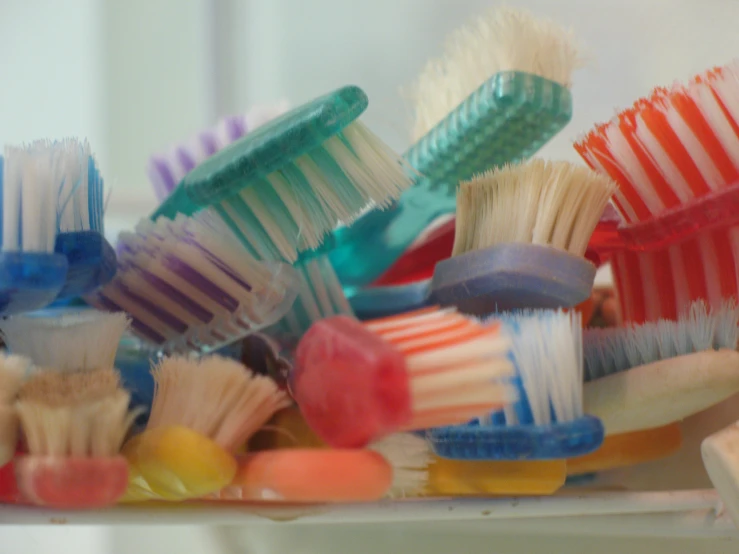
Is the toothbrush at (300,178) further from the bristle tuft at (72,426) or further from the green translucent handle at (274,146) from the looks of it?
the bristle tuft at (72,426)

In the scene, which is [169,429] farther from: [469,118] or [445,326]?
[469,118]

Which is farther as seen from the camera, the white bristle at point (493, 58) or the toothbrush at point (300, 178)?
Answer: the white bristle at point (493, 58)

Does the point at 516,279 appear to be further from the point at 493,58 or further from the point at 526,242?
the point at 493,58

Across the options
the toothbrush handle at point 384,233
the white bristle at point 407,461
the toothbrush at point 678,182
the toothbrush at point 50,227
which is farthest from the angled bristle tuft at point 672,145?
the toothbrush at point 50,227

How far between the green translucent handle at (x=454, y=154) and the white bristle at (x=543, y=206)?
0.04 meters

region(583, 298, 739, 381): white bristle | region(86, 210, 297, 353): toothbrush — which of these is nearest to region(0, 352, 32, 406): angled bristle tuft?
region(86, 210, 297, 353): toothbrush

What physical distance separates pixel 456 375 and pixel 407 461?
77mm

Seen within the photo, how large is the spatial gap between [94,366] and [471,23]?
54cm

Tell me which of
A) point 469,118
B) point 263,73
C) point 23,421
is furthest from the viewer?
point 263,73

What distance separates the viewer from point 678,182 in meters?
0.43

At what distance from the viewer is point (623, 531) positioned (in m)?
0.42

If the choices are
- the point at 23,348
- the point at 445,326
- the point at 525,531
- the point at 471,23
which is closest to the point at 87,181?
the point at 23,348

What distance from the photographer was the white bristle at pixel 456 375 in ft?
1.05

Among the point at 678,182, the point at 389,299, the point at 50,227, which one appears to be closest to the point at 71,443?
the point at 50,227
